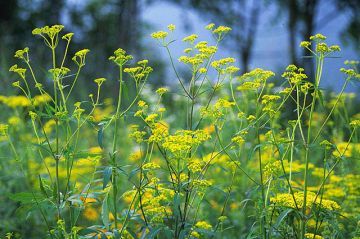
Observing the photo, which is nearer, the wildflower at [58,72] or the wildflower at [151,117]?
the wildflower at [151,117]

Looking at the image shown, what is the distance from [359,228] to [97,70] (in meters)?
16.5

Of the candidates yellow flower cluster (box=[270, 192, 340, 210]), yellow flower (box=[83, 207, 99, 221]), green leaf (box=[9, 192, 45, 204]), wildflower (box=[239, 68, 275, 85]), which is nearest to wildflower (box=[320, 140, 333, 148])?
yellow flower cluster (box=[270, 192, 340, 210])

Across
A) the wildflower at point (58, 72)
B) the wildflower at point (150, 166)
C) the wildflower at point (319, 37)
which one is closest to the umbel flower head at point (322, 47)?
the wildflower at point (319, 37)

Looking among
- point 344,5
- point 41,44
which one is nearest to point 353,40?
point 344,5

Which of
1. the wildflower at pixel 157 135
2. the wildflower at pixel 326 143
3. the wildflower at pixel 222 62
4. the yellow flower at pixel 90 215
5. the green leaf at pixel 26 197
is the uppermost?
the wildflower at pixel 222 62

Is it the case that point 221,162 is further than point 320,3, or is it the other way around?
point 320,3

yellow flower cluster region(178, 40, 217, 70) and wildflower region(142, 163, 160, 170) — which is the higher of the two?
yellow flower cluster region(178, 40, 217, 70)

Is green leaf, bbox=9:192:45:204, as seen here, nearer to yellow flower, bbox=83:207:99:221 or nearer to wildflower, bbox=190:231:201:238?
wildflower, bbox=190:231:201:238

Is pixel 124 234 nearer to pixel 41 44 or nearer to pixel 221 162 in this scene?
pixel 221 162

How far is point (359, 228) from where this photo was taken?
3.12 meters

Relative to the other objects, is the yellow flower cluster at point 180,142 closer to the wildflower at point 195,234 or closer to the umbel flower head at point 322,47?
the wildflower at point 195,234

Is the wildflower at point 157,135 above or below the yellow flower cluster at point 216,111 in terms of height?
below

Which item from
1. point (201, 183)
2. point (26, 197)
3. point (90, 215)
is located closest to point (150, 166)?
point (201, 183)

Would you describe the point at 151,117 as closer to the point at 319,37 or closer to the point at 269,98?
the point at 269,98
